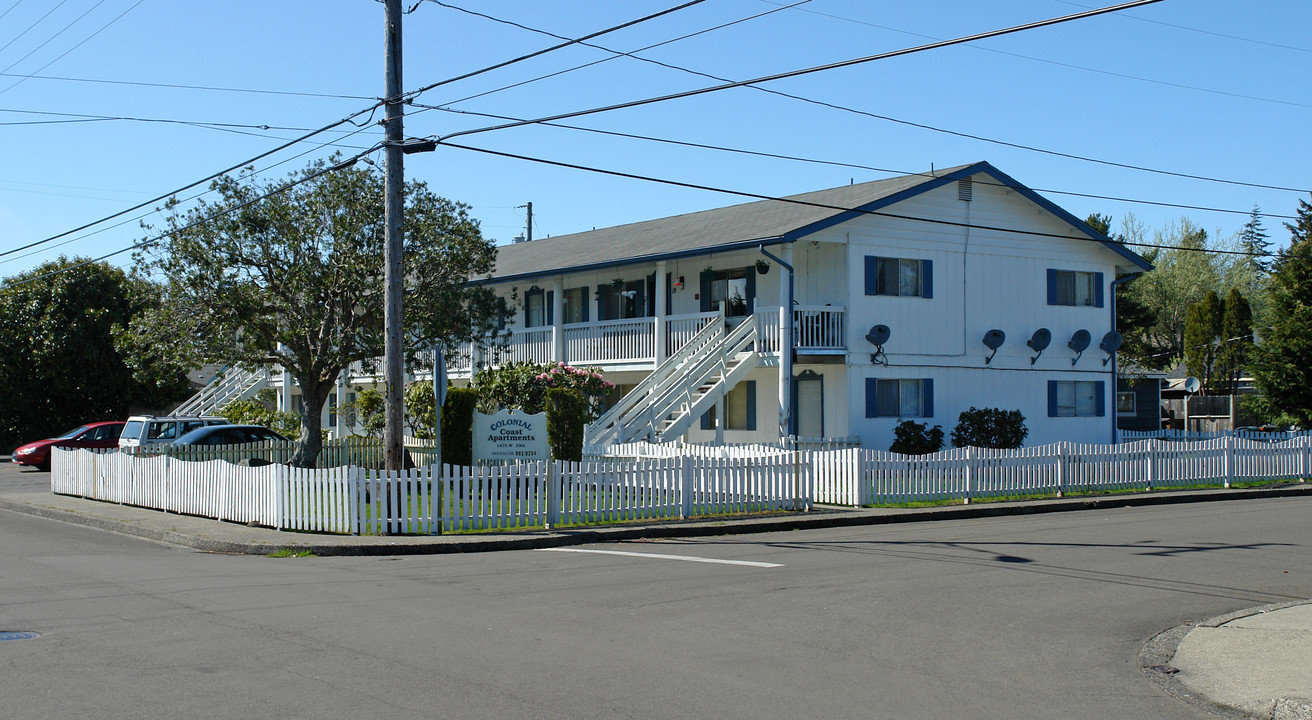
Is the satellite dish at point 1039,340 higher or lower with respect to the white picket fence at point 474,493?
higher

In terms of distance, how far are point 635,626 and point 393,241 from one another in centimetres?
938

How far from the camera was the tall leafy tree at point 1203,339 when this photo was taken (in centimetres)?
6175

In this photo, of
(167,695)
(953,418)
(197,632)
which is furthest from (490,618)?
(953,418)

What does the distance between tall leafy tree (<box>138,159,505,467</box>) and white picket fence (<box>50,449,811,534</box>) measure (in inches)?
152

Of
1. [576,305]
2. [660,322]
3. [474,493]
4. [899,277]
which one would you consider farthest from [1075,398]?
[474,493]

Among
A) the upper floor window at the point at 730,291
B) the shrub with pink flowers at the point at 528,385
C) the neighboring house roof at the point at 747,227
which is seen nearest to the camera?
the shrub with pink flowers at the point at 528,385

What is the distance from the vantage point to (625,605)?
10.7 meters

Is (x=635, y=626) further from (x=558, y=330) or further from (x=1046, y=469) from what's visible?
(x=558, y=330)

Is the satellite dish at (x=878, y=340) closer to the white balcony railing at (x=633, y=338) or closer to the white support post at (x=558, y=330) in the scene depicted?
the white balcony railing at (x=633, y=338)

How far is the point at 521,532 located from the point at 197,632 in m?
7.46

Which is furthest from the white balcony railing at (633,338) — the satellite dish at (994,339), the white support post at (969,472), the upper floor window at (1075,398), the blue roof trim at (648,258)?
the upper floor window at (1075,398)

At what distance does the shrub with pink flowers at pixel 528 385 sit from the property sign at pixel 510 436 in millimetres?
3801

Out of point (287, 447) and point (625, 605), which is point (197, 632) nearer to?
point (625, 605)

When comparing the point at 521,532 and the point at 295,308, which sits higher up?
the point at 295,308
